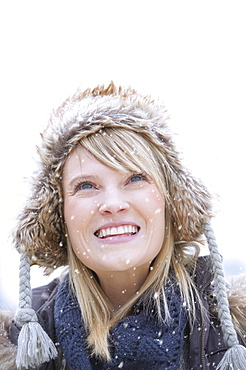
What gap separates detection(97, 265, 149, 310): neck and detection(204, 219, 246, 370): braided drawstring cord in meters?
0.37

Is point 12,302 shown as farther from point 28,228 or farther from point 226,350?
point 226,350

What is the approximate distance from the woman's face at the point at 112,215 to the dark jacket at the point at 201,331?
31 cm

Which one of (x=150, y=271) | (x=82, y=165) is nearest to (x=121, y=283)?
(x=150, y=271)

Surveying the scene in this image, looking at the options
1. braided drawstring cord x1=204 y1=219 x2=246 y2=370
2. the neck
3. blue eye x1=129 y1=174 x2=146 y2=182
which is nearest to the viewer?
braided drawstring cord x1=204 y1=219 x2=246 y2=370

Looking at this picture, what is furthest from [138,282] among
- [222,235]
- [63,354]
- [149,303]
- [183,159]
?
[222,235]

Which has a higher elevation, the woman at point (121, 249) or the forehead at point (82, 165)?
the forehead at point (82, 165)

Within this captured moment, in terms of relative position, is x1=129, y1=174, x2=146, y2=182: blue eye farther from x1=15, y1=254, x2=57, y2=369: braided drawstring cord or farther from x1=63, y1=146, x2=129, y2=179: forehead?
x1=15, y1=254, x2=57, y2=369: braided drawstring cord

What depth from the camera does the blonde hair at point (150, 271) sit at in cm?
247

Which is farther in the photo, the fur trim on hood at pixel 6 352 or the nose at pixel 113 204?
the fur trim on hood at pixel 6 352

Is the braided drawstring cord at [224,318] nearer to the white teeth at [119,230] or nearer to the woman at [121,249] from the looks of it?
the woman at [121,249]

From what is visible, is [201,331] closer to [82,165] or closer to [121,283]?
[121,283]

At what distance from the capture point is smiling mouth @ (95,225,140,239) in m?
2.46

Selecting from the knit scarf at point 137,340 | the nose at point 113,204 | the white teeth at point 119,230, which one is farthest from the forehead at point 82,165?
the knit scarf at point 137,340

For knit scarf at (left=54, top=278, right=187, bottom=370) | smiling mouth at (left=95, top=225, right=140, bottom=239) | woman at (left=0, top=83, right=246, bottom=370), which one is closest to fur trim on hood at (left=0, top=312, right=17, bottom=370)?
woman at (left=0, top=83, right=246, bottom=370)
